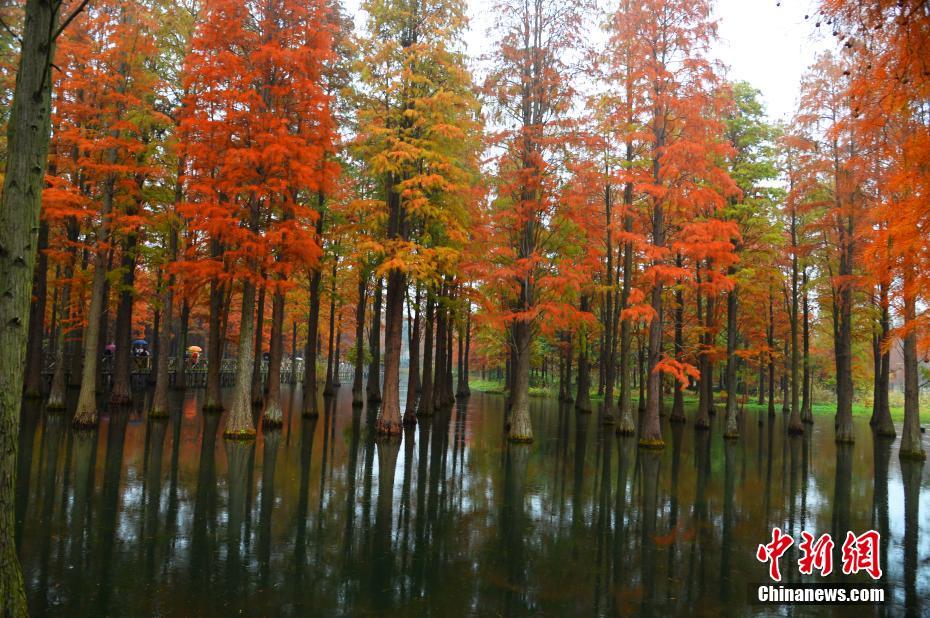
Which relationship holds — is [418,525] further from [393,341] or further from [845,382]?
[845,382]

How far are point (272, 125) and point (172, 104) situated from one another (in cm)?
669

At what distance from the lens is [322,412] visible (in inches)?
940

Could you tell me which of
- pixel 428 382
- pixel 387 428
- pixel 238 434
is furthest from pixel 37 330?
pixel 428 382

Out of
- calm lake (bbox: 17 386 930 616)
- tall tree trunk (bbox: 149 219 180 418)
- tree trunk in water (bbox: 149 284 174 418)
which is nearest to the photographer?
calm lake (bbox: 17 386 930 616)

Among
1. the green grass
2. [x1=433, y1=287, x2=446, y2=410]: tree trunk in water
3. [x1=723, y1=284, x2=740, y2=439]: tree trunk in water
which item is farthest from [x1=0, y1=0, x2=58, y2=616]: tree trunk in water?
the green grass

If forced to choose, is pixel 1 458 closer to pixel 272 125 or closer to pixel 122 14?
pixel 272 125

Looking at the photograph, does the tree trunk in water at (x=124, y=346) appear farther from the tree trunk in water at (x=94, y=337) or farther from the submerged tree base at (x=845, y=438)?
the submerged tree base at (x=845, y=438)

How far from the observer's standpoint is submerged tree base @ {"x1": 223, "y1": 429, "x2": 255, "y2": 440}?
14.9m

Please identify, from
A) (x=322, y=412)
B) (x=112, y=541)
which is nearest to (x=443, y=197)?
(x=322, y=412)

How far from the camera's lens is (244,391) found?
1530 centimetres

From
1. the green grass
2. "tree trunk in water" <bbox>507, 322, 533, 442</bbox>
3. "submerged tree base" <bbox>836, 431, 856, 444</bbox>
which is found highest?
"tree trunk in water" <bbox>507, 322, 533, 442</bbox>

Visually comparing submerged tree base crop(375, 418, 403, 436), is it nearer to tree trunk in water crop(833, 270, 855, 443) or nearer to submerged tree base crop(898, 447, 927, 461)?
submerged tree base crop(898, 447, 927, 461)

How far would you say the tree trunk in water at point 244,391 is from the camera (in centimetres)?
1505

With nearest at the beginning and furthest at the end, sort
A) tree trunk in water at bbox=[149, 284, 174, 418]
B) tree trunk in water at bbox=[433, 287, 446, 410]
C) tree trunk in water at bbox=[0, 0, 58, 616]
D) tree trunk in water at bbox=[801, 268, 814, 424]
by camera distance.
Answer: tree trunk in water at bbox=[0, 0, 58, 616]
tree trunk in water at bbox=[149, 284, 174, 418]
tree trunk in water at bbox=[433, 287, 446, 410]
tree trunk in water at bbox=[801, 268, 814, 424]
